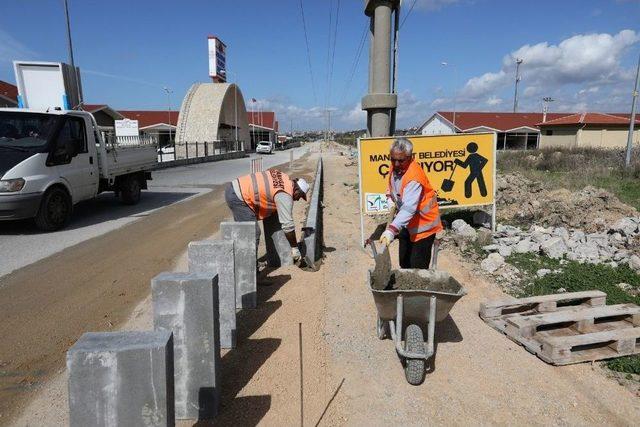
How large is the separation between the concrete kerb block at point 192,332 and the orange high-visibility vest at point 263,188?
2.64m

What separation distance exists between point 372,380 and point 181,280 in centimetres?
175

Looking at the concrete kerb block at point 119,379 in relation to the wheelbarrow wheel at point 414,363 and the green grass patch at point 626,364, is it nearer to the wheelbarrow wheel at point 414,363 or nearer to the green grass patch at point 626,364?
the wheelbarrow wheel at point 414,363

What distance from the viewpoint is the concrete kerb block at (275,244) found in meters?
5.88

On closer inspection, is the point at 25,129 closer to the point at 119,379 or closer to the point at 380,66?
the point at 380,66

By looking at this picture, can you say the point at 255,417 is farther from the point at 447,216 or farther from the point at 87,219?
the point at 87,219

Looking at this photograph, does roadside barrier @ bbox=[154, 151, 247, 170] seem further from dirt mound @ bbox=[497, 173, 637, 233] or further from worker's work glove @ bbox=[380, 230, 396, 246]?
worker's work glove @ bbox=[380, 230, 396, 246]

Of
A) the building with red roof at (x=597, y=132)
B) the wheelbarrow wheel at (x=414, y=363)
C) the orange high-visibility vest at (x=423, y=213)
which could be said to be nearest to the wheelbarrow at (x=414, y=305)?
the wheelbarrow wheel at (x=414, y=363)

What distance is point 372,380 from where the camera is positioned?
335cm

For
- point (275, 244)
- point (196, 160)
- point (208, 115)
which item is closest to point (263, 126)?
point (208, 115)

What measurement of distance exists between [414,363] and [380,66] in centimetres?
735

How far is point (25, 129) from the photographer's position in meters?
8.40

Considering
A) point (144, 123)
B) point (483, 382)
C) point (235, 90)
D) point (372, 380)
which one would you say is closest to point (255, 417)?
point (372, 380)

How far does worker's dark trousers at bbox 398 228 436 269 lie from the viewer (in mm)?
4183

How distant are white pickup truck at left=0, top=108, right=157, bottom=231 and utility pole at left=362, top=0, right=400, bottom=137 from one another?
20.5ft
